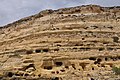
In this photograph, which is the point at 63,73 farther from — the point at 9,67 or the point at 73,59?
the point at 9,67

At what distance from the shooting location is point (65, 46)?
89.5ft

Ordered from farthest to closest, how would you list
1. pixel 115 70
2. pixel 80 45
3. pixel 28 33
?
pixel 28 33
pixel 80 45
pixel 115 70

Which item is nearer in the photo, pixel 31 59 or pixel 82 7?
pixel 31 59

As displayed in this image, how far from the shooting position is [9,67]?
2712 cm

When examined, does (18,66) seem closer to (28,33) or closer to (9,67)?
(9,67)

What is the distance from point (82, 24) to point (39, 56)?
3.76 metres

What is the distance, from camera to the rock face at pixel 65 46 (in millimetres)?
26078

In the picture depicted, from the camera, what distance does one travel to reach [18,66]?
26.8 meters

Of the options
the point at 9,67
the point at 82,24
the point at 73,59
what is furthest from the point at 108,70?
the point at 9,67

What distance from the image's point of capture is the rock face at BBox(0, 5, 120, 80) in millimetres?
26078

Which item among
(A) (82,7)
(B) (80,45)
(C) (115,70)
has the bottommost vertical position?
(C) (115,70)

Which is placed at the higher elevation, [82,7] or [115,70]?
[82,7]

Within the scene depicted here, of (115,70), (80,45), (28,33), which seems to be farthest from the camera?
(28,33)

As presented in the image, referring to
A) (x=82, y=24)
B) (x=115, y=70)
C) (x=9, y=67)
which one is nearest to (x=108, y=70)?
(x=115, y=70)
